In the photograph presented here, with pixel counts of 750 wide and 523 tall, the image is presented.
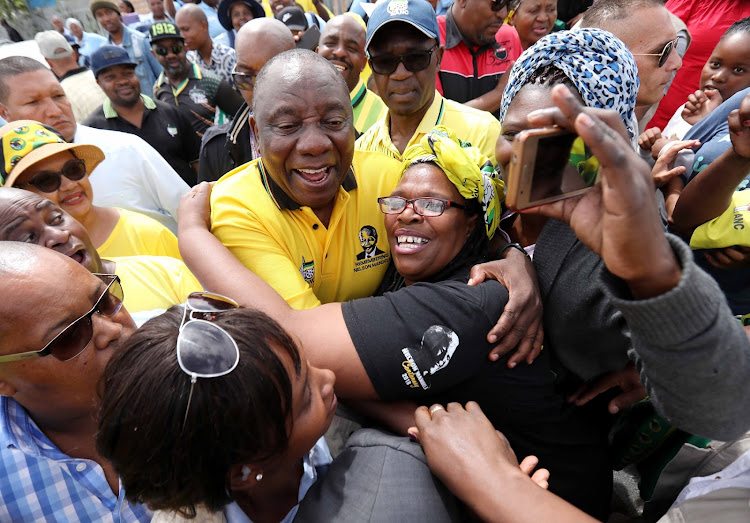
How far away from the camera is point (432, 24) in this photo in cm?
312

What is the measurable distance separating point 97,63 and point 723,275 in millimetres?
5933

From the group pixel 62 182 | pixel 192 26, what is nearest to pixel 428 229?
pixel 62 182

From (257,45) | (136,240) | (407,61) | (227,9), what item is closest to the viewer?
(136,240)

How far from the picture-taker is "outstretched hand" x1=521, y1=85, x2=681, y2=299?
40.2 inches

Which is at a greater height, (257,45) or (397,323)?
(257,45)

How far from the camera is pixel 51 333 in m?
1.46

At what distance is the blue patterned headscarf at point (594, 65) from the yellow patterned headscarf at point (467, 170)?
413 millimetres

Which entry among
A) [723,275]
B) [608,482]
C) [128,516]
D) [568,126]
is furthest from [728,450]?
[128,516]

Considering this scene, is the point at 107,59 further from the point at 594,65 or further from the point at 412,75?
the point at 594,65

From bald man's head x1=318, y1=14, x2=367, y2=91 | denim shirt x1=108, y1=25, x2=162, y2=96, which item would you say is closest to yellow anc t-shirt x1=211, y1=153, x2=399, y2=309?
bald man's head x1=318, y1=14, x2=367, y2=91

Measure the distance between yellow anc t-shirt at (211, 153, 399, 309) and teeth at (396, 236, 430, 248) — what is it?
295 millimetres

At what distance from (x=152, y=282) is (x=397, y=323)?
1.28 m

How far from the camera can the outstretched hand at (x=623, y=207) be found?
102 centimetres

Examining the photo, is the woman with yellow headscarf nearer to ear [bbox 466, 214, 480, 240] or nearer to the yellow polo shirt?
ear [bbox 466, 214, 480, 240]
